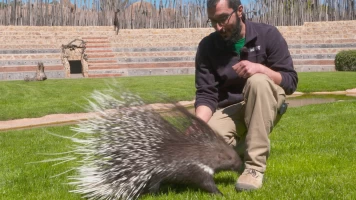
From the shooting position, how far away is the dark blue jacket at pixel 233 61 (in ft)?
12.9

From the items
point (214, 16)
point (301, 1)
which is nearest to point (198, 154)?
point (214, 16)

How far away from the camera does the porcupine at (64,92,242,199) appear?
3.27 meters

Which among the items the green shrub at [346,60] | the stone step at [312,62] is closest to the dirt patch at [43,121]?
the green shrub at [346,60]

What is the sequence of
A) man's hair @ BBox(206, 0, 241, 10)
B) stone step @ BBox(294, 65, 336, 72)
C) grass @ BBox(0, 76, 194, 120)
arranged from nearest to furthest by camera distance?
man's hair @ BBox(206, 0, 241, 10)
grass @ BBox(0, 76, 194, 120)
stone step @ BBox(294, 65, 336, 72)

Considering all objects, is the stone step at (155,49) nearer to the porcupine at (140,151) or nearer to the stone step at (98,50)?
the stone step at (98,50)

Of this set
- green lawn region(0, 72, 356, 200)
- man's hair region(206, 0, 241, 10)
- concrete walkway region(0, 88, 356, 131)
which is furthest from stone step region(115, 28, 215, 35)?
man's hair region(206, 0, 241, 10)

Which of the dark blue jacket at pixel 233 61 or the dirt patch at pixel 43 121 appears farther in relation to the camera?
the dirt patch at pixel 43 121

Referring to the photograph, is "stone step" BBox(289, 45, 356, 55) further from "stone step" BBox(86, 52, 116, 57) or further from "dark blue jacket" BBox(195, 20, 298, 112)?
"dark blue jacket" BBox(195, 20, 298, 112)

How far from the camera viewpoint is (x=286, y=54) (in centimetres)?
396

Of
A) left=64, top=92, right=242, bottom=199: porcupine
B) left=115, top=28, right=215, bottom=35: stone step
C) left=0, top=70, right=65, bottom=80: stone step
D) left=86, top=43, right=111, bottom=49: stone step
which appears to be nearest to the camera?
left=64, top=92, right=242, bottom=199: porcupine

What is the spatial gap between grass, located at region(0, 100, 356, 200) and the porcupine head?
7.8 inches

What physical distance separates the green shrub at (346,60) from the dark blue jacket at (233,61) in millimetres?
21845

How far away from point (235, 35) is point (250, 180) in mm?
1151

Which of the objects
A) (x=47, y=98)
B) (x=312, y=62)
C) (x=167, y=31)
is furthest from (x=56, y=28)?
(x=47, y=98)
